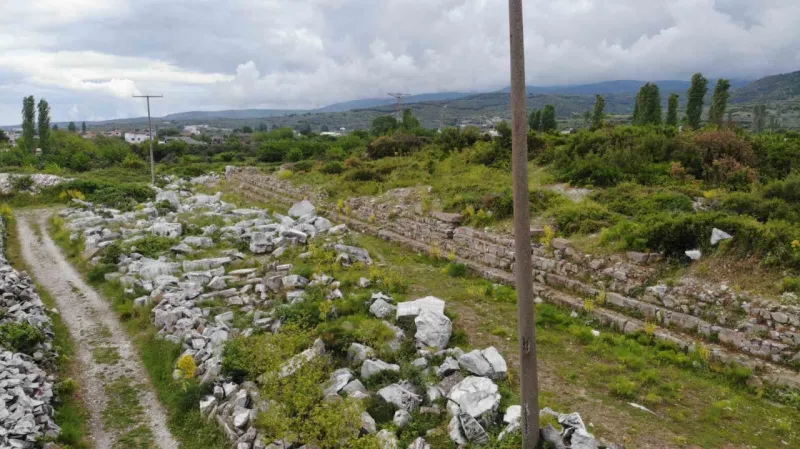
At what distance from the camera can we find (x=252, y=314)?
9.92 m

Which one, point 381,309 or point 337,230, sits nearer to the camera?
point 381,309

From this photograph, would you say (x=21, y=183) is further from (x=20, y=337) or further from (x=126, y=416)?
Answer: (x=126, y=416)

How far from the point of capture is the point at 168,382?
820 centimetres

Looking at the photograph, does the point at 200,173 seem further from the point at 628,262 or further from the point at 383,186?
the point at 628,262

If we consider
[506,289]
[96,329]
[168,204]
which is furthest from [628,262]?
[168,204]

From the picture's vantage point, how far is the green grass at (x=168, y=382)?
684 cm

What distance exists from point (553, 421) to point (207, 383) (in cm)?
506

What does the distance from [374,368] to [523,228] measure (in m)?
3.73

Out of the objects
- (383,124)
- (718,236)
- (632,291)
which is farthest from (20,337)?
(383,124)

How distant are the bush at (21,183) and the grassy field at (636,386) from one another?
2676 cm

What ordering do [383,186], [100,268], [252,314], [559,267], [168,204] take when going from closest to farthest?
[252,314]
[559,267]
[100,268]
[383,186]
[168,204]

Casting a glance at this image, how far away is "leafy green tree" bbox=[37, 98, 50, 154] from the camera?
159ft

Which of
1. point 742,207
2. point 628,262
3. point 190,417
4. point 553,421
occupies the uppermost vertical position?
point 742,207

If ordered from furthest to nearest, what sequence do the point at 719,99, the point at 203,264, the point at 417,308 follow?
the point at 719,99, the point at 203,264, the point at 417,308
